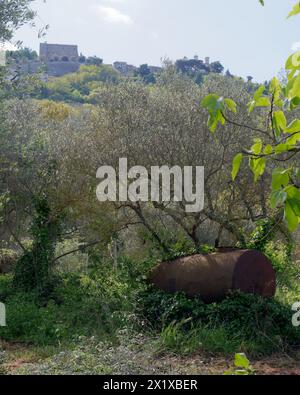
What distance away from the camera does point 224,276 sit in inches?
353

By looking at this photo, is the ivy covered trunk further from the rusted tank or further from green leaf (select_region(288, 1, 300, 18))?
green leaf (select_region(288, 1, 300, 18))

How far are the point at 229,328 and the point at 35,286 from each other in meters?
5.11

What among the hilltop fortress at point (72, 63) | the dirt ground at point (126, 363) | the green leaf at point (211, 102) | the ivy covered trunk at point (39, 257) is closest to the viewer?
the green leaf at point (211, 102)

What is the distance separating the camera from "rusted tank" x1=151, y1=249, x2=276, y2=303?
29.3ft

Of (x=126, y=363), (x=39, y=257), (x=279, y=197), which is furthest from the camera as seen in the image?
(x=39, y=257)

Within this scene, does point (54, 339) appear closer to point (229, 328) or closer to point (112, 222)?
point (229, 328)

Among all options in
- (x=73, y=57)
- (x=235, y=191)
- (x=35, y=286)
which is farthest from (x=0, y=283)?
(x=73, y=57)

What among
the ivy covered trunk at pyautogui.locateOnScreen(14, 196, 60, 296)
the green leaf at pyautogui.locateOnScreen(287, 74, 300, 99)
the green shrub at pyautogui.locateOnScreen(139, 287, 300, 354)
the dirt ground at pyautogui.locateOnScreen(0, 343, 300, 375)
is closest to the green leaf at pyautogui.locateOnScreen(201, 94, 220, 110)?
the green leaf at pyautogui.locateOnScreen(287, 74, 300, 99)

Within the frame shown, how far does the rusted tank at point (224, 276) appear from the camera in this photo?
892cm

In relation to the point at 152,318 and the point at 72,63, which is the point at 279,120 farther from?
the point at 72,63

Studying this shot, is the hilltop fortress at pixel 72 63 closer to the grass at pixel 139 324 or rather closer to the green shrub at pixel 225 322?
the grass at pixel 139 324

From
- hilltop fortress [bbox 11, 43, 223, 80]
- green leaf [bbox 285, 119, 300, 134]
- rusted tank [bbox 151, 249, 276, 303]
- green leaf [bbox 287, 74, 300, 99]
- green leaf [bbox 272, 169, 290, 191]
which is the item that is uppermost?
hilltop fortress [bbox 11, 43, 223, 80]

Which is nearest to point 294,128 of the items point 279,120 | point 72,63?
point 279,120

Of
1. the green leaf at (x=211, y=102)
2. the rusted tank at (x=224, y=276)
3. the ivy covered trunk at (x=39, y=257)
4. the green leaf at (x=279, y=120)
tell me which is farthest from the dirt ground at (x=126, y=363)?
the green leaf at (x=211, y=102)
